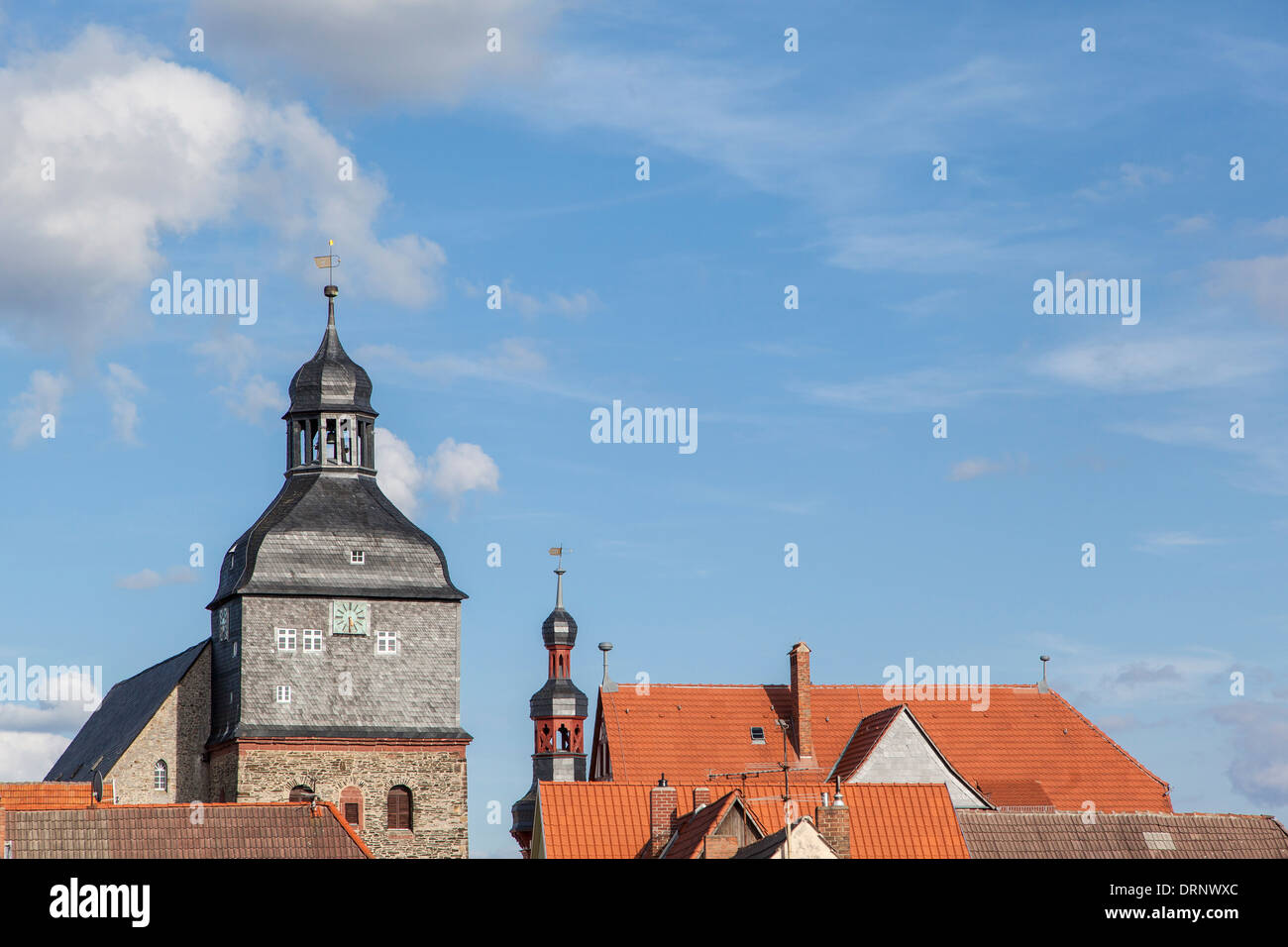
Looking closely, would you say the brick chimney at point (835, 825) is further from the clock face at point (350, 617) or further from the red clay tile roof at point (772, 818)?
the clock face at point (350, 617)

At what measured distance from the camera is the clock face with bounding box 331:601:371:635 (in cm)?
6562

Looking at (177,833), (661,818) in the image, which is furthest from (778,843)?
(177,833)

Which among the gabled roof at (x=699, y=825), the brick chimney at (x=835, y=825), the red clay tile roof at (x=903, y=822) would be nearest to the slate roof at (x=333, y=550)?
the red clay tile roof at (x=903, y=822)

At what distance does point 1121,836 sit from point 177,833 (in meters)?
21.5

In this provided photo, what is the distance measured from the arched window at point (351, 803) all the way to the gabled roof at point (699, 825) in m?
18.6

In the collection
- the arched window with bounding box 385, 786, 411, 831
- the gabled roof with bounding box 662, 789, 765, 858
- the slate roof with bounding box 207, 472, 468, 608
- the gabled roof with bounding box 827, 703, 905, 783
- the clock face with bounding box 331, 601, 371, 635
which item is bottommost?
the gabled roof with bounding box 662, 789, 765, 858

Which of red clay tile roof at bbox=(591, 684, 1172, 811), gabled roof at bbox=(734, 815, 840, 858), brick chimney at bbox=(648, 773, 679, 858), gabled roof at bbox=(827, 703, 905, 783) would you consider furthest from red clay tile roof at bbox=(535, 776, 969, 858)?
red clay tile roof at bbox=(591, 684, 1172, 811)

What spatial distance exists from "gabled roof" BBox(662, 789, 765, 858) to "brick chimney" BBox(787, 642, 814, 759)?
61.4 ft

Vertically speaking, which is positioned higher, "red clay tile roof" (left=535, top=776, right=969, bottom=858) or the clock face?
the clock face

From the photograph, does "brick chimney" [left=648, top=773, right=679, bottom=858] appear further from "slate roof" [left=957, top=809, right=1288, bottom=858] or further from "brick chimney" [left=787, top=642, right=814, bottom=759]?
"brick chimney" [left=787, top=642, right=814, bottom=759]

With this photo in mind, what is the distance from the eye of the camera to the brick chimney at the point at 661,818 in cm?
4744
